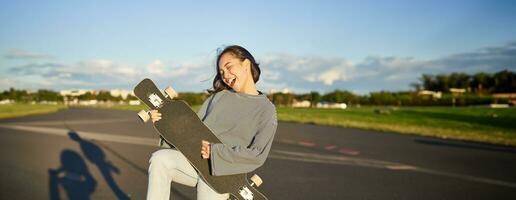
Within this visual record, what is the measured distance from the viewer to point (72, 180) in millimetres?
6523

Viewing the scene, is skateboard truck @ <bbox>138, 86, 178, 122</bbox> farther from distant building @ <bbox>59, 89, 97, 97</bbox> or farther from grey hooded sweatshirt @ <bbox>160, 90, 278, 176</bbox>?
distant building @ <bbox>59, 89, 97, 97</bbox>

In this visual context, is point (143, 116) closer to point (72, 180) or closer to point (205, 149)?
point (205, 149)

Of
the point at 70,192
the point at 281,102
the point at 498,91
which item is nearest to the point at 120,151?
the point at 70,192

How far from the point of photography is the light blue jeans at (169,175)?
256 cm

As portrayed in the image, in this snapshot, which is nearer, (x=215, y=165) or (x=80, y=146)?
(x=215, y=165)

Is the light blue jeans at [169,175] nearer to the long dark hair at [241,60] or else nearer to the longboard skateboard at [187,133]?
the longboard skateboard at [187,133]

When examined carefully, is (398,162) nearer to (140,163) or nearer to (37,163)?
(140,163)

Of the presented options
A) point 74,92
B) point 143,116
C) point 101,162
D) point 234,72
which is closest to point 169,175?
point 143,116

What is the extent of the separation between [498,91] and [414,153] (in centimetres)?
8027

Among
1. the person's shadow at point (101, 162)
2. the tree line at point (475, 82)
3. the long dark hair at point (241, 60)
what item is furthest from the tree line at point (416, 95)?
the long dark hair at point (241, 60)

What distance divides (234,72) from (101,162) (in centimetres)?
648

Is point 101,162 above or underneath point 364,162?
above

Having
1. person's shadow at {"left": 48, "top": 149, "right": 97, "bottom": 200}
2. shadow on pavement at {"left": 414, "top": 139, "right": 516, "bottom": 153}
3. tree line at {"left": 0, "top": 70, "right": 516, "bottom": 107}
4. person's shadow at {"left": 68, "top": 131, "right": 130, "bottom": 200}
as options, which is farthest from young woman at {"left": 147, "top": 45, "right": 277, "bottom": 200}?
tree line at {"left": 0, "top": 70, "right": 516, "bottom": 107}

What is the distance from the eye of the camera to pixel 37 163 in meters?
8.31
